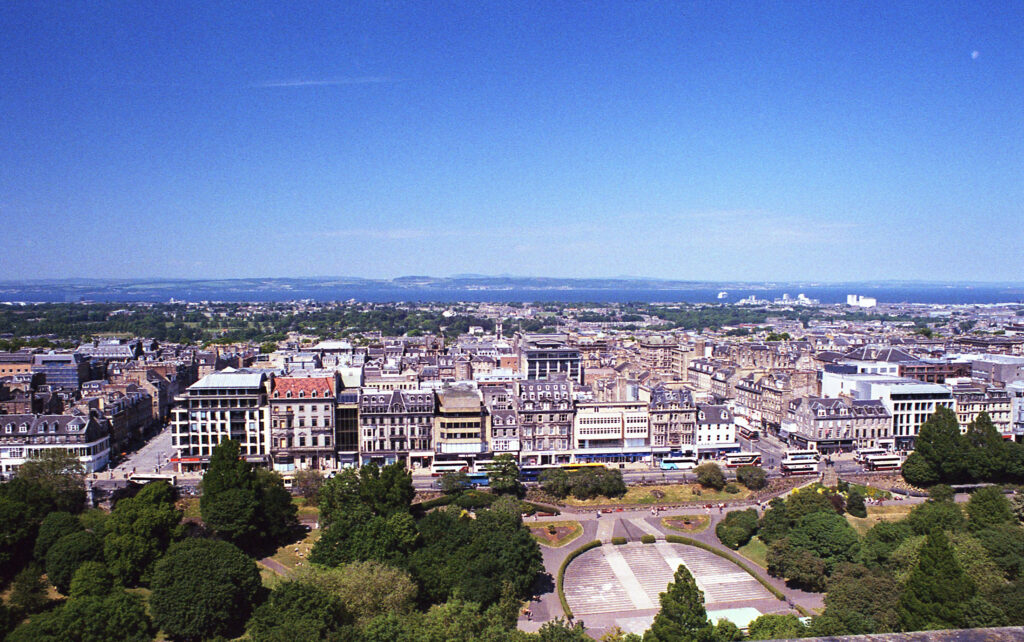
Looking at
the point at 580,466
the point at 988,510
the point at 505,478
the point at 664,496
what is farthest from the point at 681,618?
the point at 580,466

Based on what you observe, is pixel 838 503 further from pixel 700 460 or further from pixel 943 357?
pixel 943 357

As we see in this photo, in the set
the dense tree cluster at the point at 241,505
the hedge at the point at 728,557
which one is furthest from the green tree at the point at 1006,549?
the dense tree cluster at the point at 241,505

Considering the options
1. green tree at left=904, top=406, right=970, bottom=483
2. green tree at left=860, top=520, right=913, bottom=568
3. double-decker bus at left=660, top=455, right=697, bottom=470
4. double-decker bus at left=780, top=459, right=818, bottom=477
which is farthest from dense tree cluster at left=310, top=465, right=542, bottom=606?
green tree at left=904, top=406, right=970, bottom=483

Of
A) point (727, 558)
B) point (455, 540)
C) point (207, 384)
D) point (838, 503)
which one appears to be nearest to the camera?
point (455, 540)

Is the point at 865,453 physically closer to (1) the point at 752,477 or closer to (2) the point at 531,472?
(1) the point at 752,477

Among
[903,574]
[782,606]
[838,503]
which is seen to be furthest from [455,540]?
[838,503]

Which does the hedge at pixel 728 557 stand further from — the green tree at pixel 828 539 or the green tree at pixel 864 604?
the green tree at pixel 864 604

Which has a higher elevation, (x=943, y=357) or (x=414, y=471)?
(x=943, y=357)

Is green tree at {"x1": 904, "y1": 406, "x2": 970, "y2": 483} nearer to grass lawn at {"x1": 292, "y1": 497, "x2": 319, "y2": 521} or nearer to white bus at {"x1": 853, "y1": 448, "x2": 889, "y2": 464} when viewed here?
white bus at {"x1": 853, "y1": 448, "x2": 889, "y2": 464}
